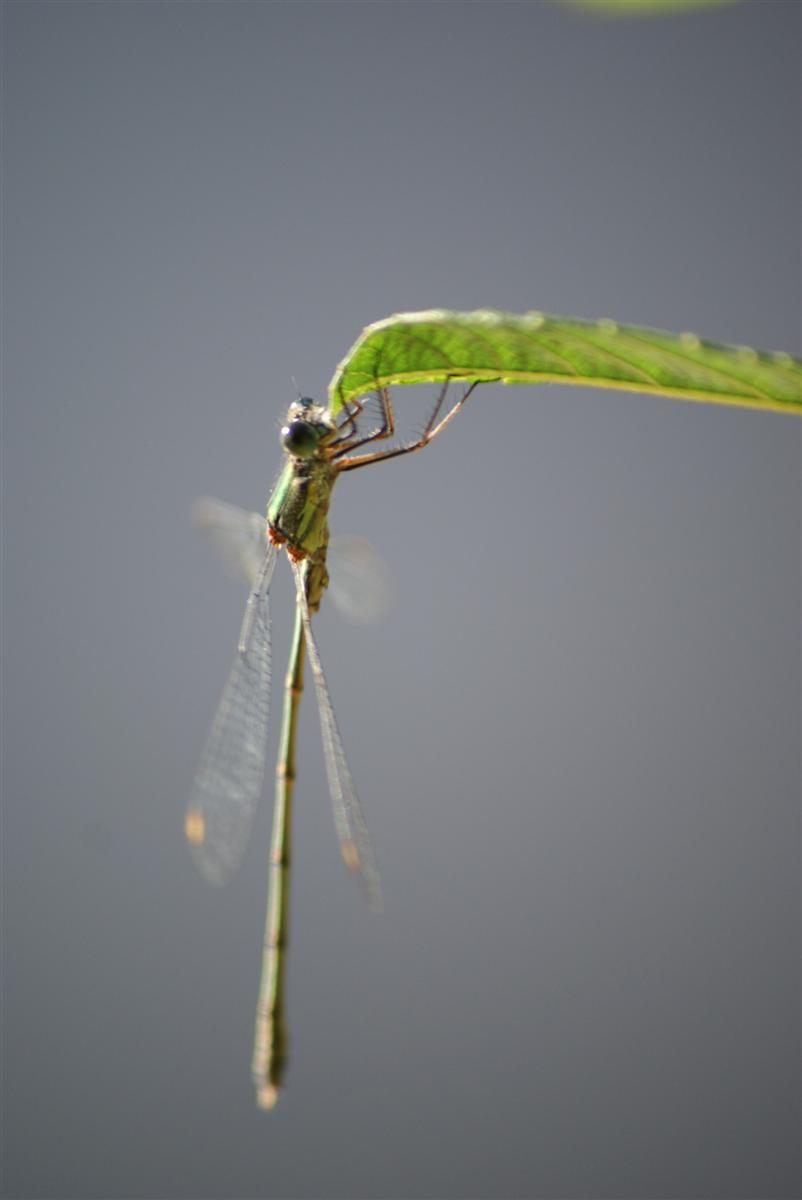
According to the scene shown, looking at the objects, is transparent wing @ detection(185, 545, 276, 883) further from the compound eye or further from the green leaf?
the green leaf

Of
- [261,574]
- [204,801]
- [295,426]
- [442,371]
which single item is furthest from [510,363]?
[204,801]

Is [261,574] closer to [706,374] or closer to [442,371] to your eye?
[442,371]

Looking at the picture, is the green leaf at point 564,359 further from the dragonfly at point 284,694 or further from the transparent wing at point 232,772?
the transparent wing at point 232,772

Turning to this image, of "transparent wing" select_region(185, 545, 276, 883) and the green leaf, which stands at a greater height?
the green leaf

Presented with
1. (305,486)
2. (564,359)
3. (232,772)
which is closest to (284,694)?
(232,772)

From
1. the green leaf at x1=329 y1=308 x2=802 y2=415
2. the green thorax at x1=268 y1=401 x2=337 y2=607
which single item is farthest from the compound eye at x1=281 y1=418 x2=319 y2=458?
the green leaf at x1=329 y1=308 x2=802 y2=415

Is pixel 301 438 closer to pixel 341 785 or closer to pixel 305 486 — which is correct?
pixel 305 486
